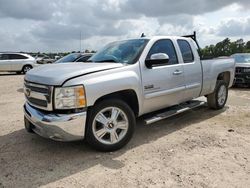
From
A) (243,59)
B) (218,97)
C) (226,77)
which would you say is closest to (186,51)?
(218,97)

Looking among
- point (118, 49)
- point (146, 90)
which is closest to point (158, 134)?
point (146, 90)

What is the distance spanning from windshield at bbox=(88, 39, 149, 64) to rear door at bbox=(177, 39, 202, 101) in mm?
1045

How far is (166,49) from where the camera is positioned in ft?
19.0

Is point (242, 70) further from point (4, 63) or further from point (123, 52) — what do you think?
point (4, 63)

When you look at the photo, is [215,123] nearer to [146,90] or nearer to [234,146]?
[234,146]

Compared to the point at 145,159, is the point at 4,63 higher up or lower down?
higher up

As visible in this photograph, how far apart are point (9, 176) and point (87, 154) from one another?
46.2 inches

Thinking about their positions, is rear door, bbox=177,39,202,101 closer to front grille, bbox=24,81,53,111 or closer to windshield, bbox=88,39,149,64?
windshield, bbox=88,39,149,64

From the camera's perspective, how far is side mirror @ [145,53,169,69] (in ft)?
16.5

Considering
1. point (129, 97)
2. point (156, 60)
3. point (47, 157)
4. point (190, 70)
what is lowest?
point (47, 157)

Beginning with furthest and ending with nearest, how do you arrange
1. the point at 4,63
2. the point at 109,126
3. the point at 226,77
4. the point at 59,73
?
the point at 4,63
the point at 226,77
the point at 109,126
the point at 59,73

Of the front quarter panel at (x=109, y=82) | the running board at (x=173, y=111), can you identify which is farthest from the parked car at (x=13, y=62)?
the front quarter panel at (x=109, y=82)

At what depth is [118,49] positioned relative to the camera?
5695 millimetres

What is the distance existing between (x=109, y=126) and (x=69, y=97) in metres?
0.84
